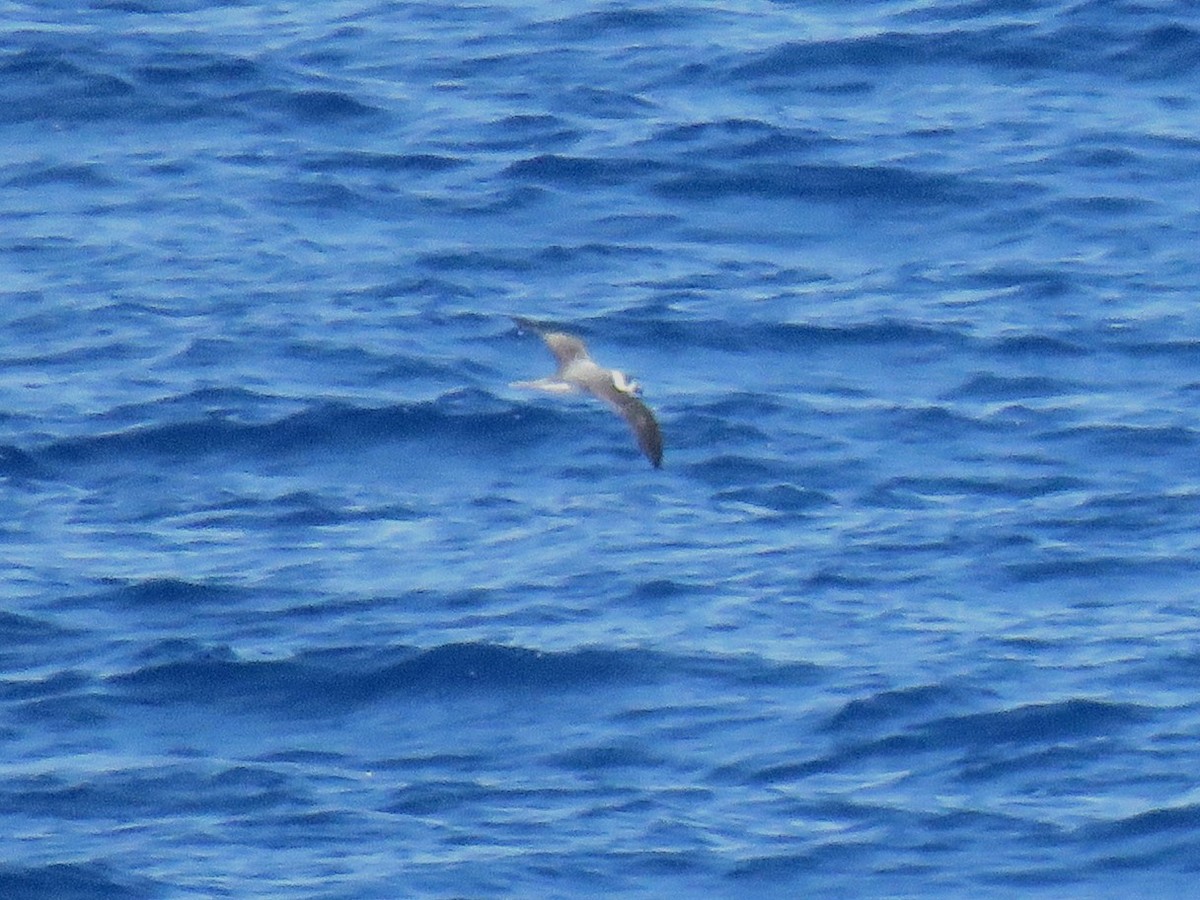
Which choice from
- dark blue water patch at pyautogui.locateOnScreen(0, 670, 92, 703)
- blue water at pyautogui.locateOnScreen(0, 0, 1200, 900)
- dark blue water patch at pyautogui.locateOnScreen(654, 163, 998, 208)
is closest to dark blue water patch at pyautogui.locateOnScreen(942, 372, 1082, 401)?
blue water at pyautogui.locateOnScreen(0, 0, 1200, 900)

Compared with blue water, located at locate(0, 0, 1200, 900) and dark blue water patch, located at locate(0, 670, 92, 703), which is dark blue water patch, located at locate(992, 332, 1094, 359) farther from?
dark blue water patch, located at locate(0, 670, 92, 703)

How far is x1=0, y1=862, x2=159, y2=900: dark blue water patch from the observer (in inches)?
526

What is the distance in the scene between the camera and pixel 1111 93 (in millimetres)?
21953

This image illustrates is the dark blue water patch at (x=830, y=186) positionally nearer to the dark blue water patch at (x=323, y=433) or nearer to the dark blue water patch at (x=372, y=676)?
the dark blue water patch at (x=323, y=433)

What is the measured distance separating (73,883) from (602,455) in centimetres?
455

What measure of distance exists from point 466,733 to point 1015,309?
507 cm

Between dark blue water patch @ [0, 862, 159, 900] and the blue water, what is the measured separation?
0.9 inches

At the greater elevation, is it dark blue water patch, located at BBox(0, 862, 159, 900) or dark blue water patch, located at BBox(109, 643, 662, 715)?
dark blue water patch, located at BBox(109, 643, 662, 715)

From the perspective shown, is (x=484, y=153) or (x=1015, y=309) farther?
(x=484, y=153)

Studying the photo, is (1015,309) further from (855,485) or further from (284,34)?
(284,34)

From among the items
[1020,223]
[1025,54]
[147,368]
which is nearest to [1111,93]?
[1025,54]

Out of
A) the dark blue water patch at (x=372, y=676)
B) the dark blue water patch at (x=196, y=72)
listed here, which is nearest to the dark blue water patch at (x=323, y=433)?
the dark blue water patch at (x=372, y=676)

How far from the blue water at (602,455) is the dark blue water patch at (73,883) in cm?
2

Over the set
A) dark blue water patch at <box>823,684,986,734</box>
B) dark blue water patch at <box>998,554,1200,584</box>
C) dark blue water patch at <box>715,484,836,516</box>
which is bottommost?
dark blue water patch at <box>823,684,986,734</box>
